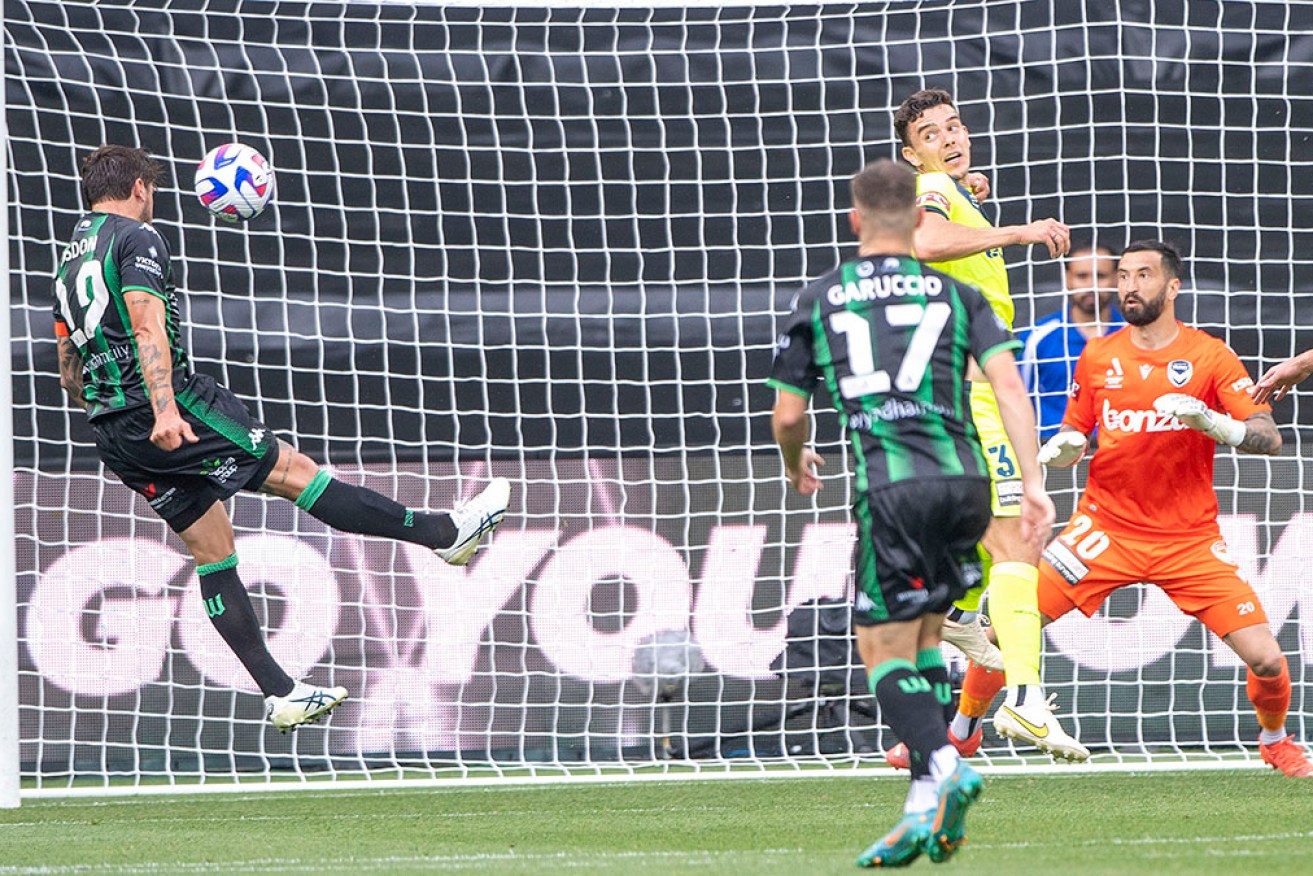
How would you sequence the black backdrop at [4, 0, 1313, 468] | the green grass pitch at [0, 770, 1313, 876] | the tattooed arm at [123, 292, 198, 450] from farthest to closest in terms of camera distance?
the black backdrop at [4, 0, 1313, 468]
the tattooed arm at [123, 292, 198, 450]
the green grass pitch at [0, 770, 1313, 876]

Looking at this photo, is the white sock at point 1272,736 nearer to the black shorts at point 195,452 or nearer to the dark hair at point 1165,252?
the dark hair at point 1165,252

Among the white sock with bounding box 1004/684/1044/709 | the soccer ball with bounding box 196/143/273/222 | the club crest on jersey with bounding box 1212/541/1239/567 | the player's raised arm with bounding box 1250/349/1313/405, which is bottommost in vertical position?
the white sock with bounding box 1004/684/1044/709

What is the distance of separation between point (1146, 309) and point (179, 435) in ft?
11.8

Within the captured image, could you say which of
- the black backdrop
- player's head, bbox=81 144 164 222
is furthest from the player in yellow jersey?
player's head, bbox=81 144 164 222

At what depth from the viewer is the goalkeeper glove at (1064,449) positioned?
6617 mm

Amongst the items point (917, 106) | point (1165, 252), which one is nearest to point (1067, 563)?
point (1165, 252)

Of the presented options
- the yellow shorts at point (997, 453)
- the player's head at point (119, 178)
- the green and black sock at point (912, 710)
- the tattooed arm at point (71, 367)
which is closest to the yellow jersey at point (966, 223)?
the yellow shorts at point (997, 453)

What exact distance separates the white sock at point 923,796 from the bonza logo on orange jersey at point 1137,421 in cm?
285

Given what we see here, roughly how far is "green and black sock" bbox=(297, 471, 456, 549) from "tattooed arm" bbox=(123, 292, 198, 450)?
54cm

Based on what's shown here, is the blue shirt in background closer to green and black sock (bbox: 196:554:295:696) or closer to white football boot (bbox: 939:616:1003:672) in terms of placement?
white football boot (bbox: 939:616:1003:672)

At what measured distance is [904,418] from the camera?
4531 mm

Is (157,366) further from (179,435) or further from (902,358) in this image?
(902,358)

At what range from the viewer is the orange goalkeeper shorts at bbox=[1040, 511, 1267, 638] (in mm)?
6785

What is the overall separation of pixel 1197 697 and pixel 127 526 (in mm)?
5028
